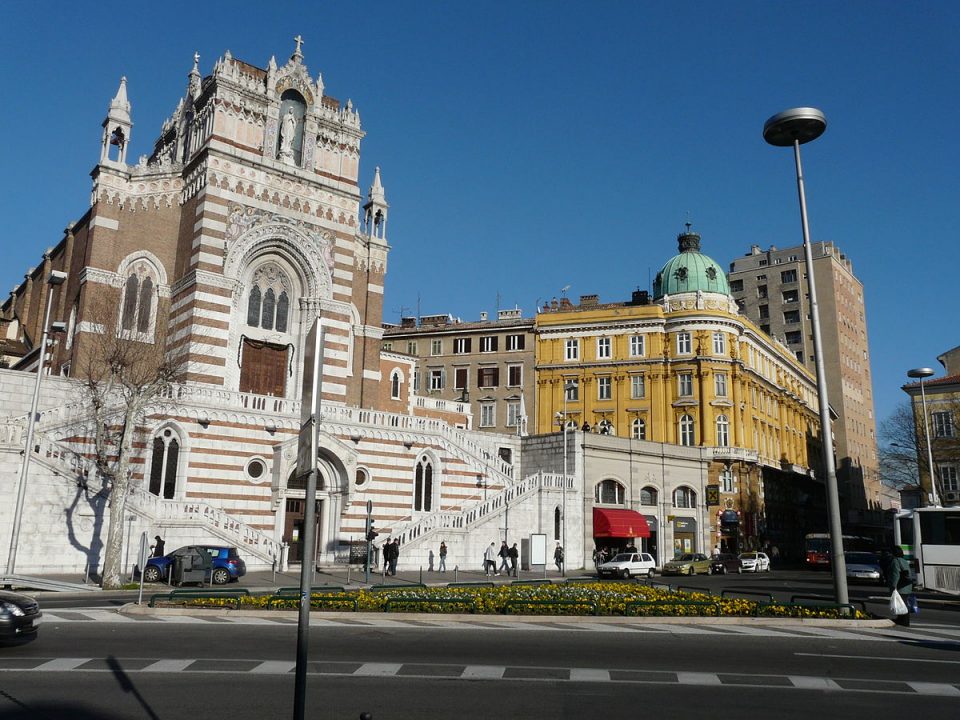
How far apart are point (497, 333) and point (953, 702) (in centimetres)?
5803

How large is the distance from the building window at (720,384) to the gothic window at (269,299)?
34376 millimetres

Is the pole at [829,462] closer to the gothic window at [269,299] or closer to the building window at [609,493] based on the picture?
the gothic window at [269,299]

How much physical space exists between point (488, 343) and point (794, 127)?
46.5 meters

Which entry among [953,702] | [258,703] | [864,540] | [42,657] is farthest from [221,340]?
[864,540]

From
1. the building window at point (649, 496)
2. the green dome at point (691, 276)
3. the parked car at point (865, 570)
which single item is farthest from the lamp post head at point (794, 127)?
the green dome at point (691, 276)

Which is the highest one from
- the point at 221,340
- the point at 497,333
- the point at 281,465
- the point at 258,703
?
the point at 497,333

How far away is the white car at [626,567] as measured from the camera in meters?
39.1

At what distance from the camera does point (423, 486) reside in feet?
139

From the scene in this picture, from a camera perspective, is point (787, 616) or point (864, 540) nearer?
point (787, 616)

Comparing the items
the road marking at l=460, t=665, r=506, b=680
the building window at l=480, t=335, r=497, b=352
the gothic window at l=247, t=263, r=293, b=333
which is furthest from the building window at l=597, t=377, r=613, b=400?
the road marking at l=460, t=665, r=506, b=680

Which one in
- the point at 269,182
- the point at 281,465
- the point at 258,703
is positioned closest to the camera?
the point at 258,703

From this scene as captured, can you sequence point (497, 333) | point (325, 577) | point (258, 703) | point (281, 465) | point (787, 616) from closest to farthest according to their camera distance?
point (258, 703), point (787, 616), point (325, 577), point (281, 465), point (497, 333)

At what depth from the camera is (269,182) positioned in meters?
42.7

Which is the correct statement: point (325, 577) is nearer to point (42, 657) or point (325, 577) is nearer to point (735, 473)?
point (42, 657)
